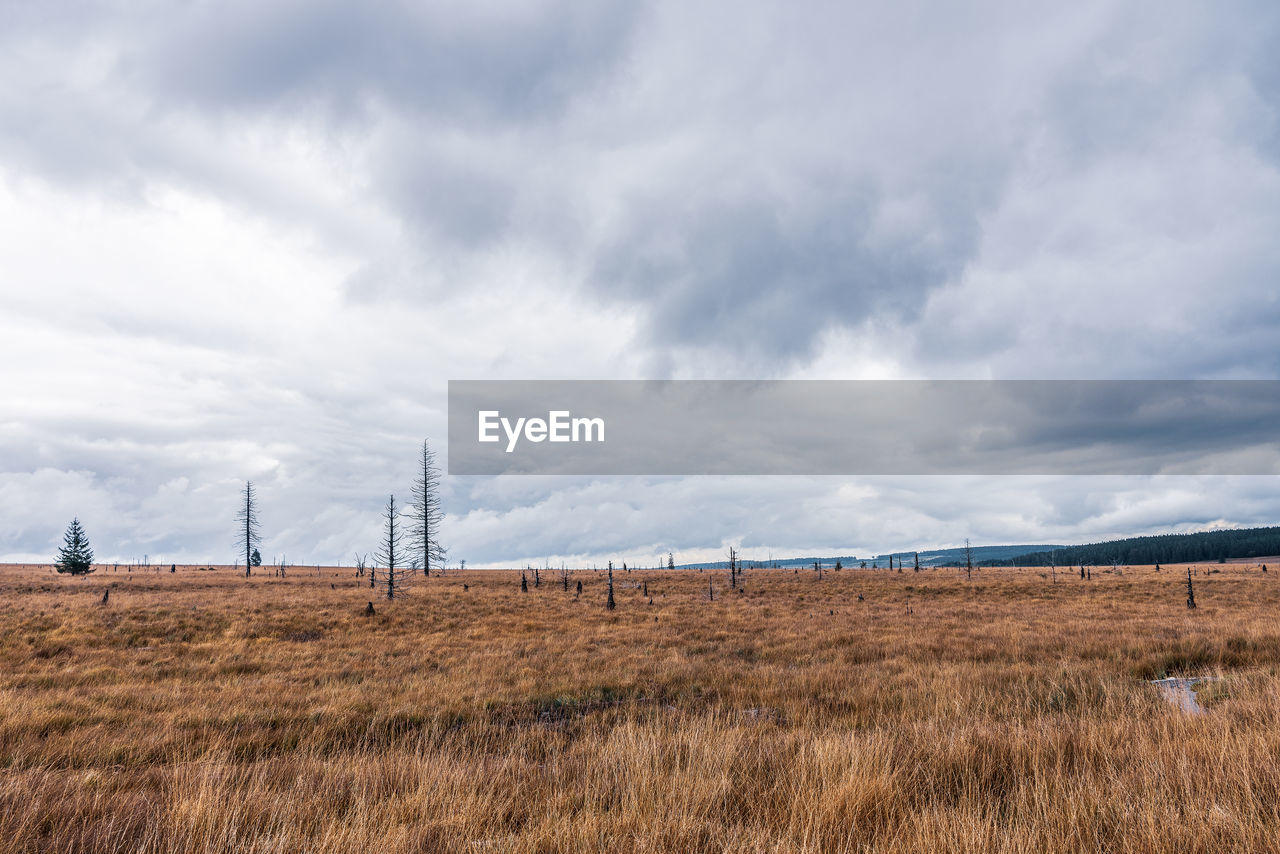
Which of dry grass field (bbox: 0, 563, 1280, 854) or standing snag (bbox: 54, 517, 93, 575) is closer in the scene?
dry grass field (bbox: 0, 563, 1280, 854)

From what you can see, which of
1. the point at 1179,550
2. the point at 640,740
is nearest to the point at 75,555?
the point at 640,740

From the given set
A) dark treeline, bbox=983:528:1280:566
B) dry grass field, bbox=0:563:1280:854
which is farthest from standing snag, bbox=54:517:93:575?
dark treeline, bbox=983:528:1280:566

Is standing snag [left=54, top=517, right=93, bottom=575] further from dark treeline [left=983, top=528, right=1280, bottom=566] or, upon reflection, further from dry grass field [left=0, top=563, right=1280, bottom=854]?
dark treeline [left=983, top=528, right=1280, bottom=566]

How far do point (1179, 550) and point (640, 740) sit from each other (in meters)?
222

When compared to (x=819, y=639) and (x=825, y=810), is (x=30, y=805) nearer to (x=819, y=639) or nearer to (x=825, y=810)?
(x=825, y=810)

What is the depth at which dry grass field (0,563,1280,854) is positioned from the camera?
4.25m

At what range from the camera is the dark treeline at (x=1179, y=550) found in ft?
529

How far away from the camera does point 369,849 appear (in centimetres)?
397

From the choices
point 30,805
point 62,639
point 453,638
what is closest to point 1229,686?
point 30,805

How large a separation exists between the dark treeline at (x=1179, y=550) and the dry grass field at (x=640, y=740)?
6725 inches

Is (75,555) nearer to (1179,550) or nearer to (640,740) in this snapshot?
(640,740)

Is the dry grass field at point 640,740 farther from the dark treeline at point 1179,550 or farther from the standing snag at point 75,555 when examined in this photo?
the dark treeline at point 1179,550

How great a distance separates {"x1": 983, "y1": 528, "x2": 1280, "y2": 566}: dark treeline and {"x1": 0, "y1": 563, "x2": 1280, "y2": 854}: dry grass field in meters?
171

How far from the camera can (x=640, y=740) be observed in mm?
6988
